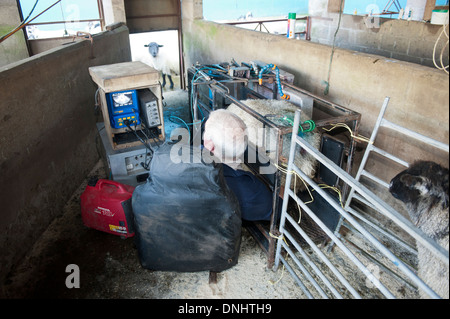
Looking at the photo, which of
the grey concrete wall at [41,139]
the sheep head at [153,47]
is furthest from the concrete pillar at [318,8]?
the grey concrete wall at [41,139]

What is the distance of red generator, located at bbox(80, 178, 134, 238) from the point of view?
8.43 feet

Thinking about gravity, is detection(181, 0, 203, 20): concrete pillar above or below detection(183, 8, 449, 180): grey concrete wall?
above

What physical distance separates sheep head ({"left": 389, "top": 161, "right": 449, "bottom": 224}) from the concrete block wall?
116 inches

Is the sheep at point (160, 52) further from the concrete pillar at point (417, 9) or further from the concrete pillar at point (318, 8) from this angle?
the concrete pillar at point (417, 9)

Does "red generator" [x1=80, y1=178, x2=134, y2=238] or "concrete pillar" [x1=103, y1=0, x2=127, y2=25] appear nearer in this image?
"red generator" [x1=80, y1=178, x2=134, y2=238]

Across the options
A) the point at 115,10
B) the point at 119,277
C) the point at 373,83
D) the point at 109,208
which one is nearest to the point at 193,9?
the point at 115,10

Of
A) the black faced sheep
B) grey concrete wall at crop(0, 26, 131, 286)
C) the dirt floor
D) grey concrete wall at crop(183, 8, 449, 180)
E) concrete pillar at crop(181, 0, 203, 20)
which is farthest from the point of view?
the black faced sheep

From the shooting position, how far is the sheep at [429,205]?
127cm

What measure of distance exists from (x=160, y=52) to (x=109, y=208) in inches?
227

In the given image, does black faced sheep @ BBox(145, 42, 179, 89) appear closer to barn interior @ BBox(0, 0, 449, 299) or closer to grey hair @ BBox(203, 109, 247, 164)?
barn interior @ BBox(0, 0, 449, 299)

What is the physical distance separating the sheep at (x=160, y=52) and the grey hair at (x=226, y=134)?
5.93 metres

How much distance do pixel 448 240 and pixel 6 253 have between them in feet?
9.65

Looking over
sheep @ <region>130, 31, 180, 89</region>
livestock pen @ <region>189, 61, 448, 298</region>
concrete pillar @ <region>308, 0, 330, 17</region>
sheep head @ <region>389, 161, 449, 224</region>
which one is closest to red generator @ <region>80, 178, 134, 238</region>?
livestock pen @ <region>189, 61, 448, 298</region>
